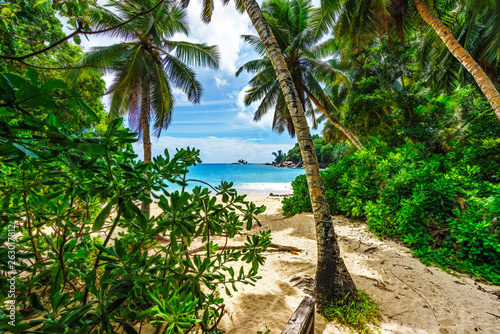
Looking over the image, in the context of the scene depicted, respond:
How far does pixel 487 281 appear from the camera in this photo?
2928 millimetres

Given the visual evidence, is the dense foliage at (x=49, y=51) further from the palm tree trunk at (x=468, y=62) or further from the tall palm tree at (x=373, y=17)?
the palm tree trunk at (x=468, y=62)

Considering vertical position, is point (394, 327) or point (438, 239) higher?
point (438, 239)

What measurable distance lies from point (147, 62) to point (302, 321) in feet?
26.2

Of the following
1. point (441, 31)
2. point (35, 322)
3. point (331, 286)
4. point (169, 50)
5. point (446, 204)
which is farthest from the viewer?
point (169, 50)

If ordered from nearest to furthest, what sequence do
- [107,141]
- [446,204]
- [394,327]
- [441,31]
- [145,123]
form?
[107,141]
[394,327]
[446,204]
[441,31]
[145,123]

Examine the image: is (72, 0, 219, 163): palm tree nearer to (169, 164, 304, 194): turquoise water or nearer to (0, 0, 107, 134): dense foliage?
(0, 0, 107, 134): dense foliage

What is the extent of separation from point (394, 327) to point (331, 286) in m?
0.70

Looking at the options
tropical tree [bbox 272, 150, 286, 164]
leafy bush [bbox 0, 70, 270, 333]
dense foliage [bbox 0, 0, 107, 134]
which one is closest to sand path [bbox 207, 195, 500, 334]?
leafy bush [bbox 0, 70, 270, 333]

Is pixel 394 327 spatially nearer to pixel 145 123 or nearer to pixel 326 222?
pixel 326 222

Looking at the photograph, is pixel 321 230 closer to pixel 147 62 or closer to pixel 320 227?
pixel 320 227

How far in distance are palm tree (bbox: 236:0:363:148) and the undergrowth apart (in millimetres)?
7333

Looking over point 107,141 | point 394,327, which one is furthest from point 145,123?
point 394,327

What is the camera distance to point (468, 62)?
15.3 ft

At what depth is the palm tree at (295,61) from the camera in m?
8.62
